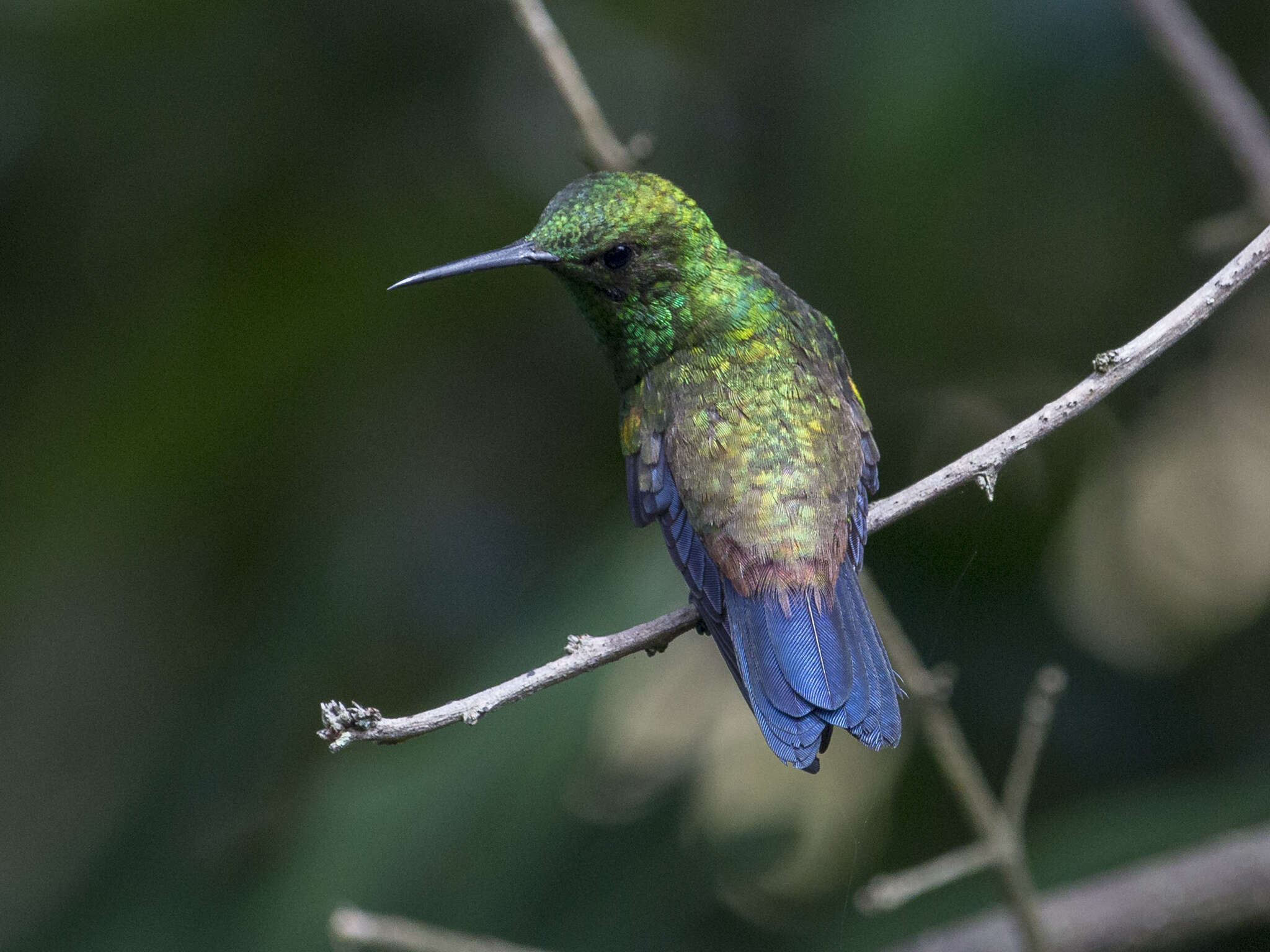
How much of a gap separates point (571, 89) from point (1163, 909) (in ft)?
8.75

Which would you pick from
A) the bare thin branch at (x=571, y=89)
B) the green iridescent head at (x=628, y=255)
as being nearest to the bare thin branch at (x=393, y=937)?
the green iridescent head at (x=628, y=255)

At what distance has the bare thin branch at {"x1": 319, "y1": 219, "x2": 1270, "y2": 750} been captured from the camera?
7.43ft

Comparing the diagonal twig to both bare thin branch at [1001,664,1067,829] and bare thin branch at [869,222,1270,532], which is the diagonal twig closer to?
bare thin branch at [1001,664,1067,829]

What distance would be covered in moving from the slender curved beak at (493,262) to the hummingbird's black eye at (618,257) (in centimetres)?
14

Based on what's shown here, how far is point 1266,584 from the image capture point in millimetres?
4434

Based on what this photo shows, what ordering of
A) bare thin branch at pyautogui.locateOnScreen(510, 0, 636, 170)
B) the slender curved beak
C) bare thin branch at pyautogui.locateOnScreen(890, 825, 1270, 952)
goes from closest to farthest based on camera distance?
1. the slender curved beak
2. bare thin branch at pyautogui.locateOnScreen(510, 0, 636, 170)
3. bare thin branch at pyautogui.locateOnScreen(890, 825, 1270, 952)

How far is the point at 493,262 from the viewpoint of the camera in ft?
9.05

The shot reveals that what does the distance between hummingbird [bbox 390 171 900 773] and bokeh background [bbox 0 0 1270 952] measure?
1001 mm

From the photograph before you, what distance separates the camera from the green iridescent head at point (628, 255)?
290 cm

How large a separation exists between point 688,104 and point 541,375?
1301 millimetres

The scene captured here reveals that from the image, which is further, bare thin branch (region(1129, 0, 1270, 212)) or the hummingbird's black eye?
bare thin branch (region(1129, 0, 1270, 212))

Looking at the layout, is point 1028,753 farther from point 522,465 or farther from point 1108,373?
point 522,465

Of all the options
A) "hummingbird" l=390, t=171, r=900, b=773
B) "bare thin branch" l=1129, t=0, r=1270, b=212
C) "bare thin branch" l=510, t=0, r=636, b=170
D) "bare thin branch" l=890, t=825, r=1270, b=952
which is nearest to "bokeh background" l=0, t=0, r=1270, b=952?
"bare thin branch" l=890, t=825, r=1270, b=952

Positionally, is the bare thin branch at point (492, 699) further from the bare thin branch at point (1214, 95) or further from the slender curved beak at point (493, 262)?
the bare thin branch at point (1214, 95)
